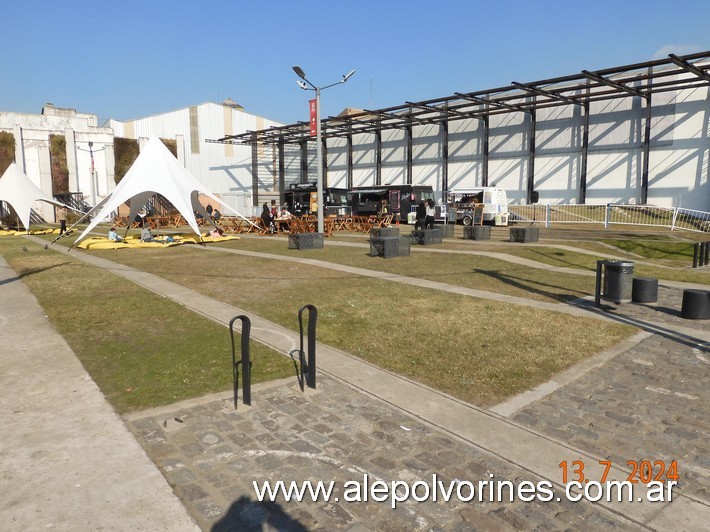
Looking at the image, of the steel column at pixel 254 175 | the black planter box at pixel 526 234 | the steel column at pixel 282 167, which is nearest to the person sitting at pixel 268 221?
the black planter box at pixel 526 234

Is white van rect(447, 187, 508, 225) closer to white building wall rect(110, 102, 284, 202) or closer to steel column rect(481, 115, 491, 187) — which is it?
steel column rect(481, 115, 491, 187)

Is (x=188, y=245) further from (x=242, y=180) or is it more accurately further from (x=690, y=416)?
(x=242, y=180)

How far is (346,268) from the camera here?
46.0 ft

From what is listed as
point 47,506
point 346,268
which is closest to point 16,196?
point 346,268

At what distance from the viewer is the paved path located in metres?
3.27

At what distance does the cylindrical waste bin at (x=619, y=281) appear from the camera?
29.2 ft

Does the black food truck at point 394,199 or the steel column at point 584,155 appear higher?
the steel column at point 584,155

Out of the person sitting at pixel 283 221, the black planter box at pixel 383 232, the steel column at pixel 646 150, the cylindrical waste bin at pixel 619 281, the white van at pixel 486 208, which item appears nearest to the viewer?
the cylindrical waste bin at pixel 619 281

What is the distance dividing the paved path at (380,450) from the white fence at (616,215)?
23.0 metres

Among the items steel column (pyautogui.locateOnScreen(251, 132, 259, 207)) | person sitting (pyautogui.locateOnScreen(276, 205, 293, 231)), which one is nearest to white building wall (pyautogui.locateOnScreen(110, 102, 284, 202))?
steel column (pyautogui.locateOnScreen(251, 132, 259, 207))

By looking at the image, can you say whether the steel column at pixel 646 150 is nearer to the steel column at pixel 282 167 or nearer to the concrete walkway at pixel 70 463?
the steel column at pixel 282 167

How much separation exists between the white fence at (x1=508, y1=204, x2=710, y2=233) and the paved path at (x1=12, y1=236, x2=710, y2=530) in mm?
22991

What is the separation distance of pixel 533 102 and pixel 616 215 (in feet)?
33.4

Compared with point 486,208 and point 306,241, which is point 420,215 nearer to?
point 306,241
